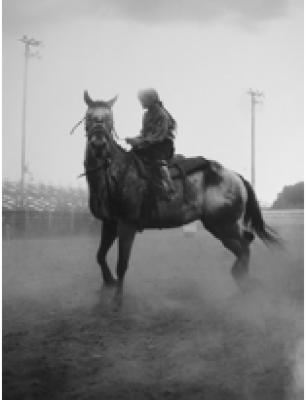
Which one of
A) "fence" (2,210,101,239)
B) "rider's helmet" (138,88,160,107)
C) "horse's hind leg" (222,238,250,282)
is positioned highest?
"rider's helmet" (138,88,160,107)

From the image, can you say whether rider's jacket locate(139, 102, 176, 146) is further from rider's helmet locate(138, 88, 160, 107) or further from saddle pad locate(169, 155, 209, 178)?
saddle pad locate(169, 155, 209, 178)

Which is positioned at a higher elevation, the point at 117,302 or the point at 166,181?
the point at 166,181

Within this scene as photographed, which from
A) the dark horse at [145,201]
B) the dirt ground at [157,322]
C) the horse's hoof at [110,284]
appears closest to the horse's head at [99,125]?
the dark horse at [145,201]

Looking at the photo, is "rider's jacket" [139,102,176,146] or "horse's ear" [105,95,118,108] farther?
"rider's jacket" [139,102,176,146]

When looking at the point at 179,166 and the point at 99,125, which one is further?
the point at 179,166

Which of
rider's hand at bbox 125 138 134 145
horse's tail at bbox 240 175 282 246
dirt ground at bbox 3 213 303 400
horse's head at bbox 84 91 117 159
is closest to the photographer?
dirt ground at bbox 3 213 303 400

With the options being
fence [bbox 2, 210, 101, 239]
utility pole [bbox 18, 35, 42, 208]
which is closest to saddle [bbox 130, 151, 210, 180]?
fence [bbox 2, 210, 101, 239]

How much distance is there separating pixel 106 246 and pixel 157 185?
0.42 metres

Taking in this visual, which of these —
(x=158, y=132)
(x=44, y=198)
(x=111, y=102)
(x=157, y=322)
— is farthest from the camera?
(x=44, y=198)

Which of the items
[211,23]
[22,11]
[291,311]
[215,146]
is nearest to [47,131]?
[22,11]

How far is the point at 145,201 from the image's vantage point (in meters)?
2.54

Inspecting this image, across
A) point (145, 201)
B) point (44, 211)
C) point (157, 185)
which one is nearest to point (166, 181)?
point (157, 185)

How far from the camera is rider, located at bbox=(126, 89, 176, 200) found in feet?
8.26

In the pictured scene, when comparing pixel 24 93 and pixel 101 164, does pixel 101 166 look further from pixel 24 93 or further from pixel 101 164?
pixel 24 93
